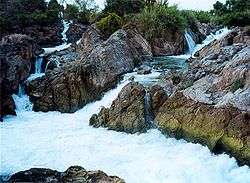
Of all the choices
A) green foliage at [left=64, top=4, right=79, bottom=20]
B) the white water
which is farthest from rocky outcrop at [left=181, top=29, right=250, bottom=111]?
green foliage at [left=64, top=4, right=79, bottom=20]

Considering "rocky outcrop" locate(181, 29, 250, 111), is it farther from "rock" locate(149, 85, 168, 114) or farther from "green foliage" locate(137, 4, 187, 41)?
"green foliage" locate(137, 4, 187, 41)

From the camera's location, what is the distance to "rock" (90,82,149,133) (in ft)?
43.0

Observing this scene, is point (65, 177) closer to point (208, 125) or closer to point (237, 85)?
point (208, 125)

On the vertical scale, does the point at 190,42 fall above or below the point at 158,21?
below

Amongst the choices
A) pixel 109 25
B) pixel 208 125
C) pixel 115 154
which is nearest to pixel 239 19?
pixel 109 25

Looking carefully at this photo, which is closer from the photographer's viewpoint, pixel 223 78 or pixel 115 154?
pixel 115 154

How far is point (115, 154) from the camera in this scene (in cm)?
1151

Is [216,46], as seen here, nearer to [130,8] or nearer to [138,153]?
[138,153]

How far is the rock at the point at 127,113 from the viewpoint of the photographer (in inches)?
516

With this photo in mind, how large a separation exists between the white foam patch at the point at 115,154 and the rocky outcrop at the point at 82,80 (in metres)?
2.07

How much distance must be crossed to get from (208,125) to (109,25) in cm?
1250

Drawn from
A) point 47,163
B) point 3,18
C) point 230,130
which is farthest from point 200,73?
point 3,18

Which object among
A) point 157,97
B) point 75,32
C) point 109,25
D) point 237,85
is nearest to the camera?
point 237,85

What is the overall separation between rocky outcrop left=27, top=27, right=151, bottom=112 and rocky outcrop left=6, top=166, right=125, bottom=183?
7.48 meters
